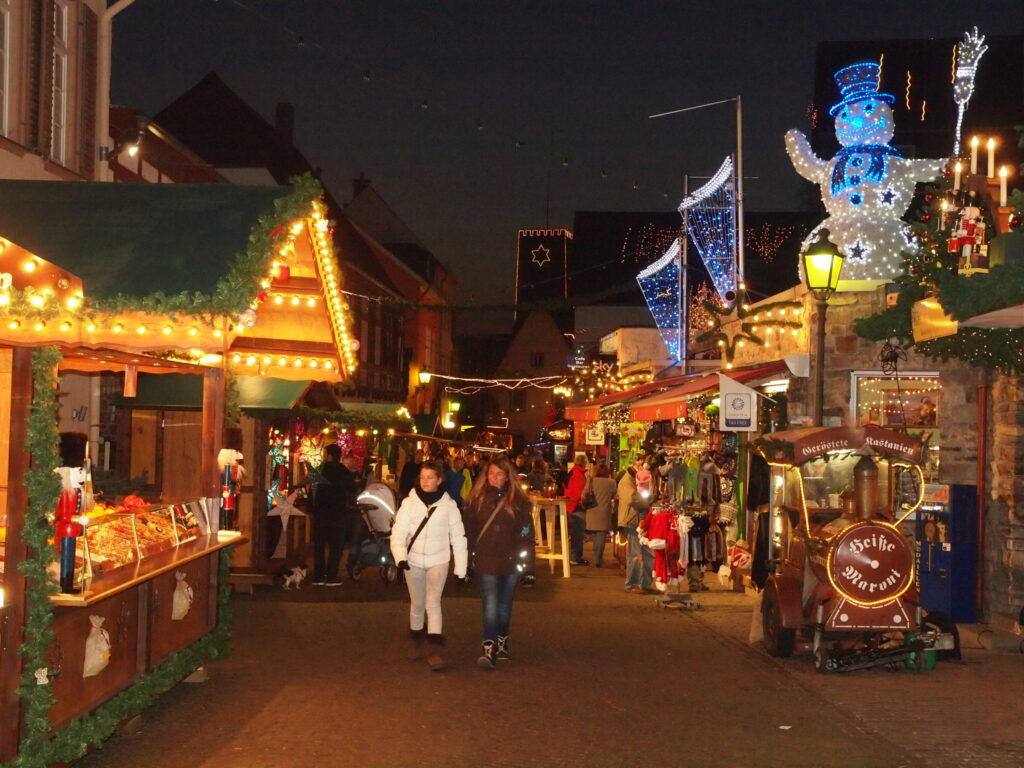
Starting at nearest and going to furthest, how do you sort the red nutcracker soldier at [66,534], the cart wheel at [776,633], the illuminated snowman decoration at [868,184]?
the red nutcracker soldier at [66,534], the cart wheel at [776,633], the illuminated snowman decoration at [868,184]

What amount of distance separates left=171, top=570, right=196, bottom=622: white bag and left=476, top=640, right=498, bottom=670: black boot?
245cm

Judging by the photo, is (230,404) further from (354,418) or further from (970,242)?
(354,418)

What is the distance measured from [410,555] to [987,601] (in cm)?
656

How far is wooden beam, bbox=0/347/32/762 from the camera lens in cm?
586

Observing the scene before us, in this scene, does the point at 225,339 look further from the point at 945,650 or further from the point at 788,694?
the point at 945,650

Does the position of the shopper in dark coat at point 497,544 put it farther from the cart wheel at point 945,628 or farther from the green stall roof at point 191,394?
the green stall roof at point 191,394

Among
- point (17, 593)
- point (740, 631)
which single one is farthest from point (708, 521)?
point (17, 593)

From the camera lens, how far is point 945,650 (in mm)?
10258

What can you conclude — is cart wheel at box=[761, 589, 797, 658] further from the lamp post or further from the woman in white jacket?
the woman in white jacket

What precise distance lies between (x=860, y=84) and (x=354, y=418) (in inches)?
422

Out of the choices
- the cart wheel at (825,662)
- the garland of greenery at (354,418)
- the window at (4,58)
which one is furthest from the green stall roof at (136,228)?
the garland of greenery at (354,418)

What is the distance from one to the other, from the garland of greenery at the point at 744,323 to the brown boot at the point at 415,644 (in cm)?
793

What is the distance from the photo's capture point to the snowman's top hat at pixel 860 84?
52.5 ft

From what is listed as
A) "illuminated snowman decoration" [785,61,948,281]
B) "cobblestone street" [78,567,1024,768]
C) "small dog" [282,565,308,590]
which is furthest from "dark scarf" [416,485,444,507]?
"illuminated snowman decoration" [785,61,948,281]
